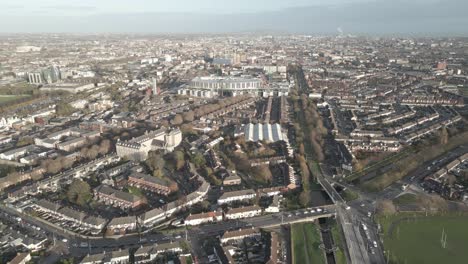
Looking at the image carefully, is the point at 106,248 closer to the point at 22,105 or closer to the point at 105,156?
the point at 105,156

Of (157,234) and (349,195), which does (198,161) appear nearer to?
(157,234)

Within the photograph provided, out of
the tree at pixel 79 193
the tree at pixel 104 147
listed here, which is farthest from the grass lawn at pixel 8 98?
the tree at pixel 79 193

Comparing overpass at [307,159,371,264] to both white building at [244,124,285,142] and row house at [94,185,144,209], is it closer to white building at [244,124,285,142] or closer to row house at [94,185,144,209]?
white building at [244,124,285,142]

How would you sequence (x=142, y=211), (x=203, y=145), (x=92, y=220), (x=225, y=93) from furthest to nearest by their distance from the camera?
(x=225, y=93), (x=203, y=145), (x=142, y=211), (x=92, y=220)

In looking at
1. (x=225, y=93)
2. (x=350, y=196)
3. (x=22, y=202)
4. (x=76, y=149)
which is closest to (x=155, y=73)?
(x=225, y=93)

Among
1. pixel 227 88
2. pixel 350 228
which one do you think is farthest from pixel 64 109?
pixel 350 228

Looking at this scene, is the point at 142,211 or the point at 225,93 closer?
the point at 142,211

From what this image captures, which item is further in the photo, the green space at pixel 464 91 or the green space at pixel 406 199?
the green space at pixel 464 91

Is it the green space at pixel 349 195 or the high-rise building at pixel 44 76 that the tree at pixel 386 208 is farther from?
the high-rise building at pixel 44 76
